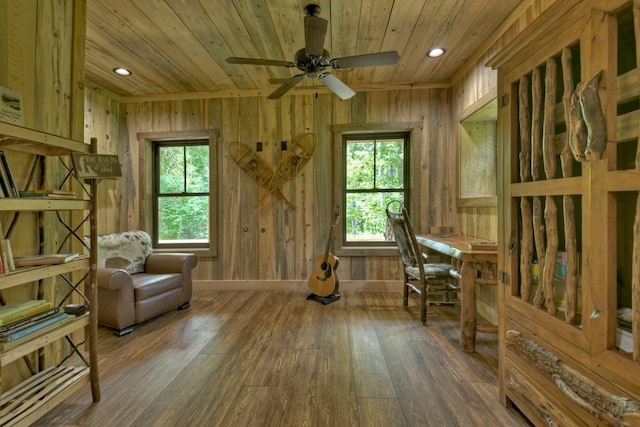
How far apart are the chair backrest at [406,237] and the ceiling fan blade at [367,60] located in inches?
47.9

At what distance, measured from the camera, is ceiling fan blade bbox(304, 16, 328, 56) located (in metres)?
1.78

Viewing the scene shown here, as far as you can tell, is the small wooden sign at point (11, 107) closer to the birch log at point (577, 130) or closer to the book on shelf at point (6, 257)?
the book on shelf at point (6, 257)

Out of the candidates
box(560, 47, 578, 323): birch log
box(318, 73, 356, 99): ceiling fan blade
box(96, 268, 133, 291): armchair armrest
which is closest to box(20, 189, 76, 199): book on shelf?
box(96, 268, 133, 291): armchair armrest

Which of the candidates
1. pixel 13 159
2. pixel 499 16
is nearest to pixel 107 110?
pixel 13 159

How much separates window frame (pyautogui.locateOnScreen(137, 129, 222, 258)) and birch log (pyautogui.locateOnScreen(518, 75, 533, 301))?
3.41 meters

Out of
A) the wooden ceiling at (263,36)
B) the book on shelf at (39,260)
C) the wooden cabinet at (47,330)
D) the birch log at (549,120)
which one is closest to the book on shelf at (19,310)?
the wooden cabinet at (47,330)

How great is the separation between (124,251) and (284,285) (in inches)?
74.3

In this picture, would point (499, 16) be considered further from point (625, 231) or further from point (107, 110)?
point (107, 110)

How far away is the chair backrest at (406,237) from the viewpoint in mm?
2564

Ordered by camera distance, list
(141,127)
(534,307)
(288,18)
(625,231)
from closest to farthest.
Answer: (625,231) → (534,307) → (288,18) → (141,127)

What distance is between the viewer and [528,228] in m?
1.42

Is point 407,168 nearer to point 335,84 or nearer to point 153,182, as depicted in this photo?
point 335,84

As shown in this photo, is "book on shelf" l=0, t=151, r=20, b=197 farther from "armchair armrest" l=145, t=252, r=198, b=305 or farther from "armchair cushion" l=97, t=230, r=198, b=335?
"armchair armrest" l=145, t=252, r=198, b=305

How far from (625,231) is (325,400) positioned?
65.3 inches
